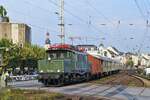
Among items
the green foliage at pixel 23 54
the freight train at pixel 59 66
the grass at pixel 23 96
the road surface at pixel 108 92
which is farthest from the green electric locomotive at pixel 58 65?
the green foliage at pixel 23 54

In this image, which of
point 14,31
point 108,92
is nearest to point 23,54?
point 14,31

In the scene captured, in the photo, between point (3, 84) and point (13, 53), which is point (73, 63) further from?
point (13, 53)

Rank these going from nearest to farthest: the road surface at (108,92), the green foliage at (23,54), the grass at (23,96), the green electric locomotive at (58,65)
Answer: the grass at (23,96)
the road surface at (108,92)
the green electric locomotive at (58,65)
the green foliage at (23,54)

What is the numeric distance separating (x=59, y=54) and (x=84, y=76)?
12.1 meters

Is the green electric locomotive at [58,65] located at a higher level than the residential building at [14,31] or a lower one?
lower

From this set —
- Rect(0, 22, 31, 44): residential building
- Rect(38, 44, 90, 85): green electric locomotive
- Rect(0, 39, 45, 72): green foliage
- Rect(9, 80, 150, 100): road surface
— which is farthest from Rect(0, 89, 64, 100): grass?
Rect(0, 22, 31, 44): residential building

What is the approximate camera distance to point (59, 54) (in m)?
41.1

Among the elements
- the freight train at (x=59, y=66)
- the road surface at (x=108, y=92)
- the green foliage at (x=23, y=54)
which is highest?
the green foliage at (x=23, y=54)

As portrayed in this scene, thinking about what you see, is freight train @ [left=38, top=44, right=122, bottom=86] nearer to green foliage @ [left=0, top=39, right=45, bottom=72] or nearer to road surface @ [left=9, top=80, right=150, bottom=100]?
road surface @ [left=9, top=80, right=150, bottom=100]

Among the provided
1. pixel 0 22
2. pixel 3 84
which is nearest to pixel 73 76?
pixel 3 84

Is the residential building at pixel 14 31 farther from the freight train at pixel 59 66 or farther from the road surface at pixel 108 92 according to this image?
the road surface at pixel 108 92

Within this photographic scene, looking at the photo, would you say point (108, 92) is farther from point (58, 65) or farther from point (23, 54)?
point (23, 54)

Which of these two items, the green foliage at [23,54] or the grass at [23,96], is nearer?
the grass at [23,96]

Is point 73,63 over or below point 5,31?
below
